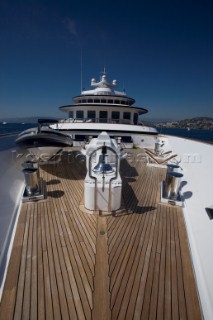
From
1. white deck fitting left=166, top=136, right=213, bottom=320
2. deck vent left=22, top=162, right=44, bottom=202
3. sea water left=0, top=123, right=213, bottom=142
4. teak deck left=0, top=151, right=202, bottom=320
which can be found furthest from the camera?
sea water left=0, top=123, right=213, bottom=142

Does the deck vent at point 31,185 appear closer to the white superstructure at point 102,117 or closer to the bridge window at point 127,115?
the white superstructure at point 102,117

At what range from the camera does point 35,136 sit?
5.15 m

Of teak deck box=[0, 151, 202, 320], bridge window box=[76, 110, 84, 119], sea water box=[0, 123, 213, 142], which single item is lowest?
teak deck box=[0, 151, 202, 320]

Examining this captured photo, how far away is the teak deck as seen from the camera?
1.86 meters

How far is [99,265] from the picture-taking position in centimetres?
234

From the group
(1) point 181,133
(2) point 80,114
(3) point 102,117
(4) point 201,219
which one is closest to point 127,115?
(3) point 102,117

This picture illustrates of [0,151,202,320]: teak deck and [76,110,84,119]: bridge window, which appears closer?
[0,151,202,320]: teak deck

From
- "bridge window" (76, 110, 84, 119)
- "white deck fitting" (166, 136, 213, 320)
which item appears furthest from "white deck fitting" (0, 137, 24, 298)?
"bridge window" (76, 110, 84, 119)

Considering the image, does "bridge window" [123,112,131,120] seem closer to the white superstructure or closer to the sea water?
the white superstructure

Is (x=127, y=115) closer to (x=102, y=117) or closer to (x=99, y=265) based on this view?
(x=102, y=117)

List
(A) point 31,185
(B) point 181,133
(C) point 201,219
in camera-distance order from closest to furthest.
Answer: (C) point 201,219 → (A) point 31,185 → (B) point 181,133

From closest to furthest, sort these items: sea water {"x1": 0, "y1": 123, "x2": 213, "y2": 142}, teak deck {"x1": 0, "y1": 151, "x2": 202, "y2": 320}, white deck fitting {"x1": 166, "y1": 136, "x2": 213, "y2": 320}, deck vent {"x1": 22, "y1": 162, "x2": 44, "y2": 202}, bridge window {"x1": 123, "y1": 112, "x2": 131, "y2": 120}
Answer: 1. teak deck {"x1": 0, "y1": 151, "x2": 202, "y2": 320}
2. white deck fitting {"x1": 166, "y1": 136, "x2": 213, "y2": 320}
3. deck vent {"x1": 22, "y1": 162, "x2": 44, "y2": 202}
4. bridge window {"x1": 123, "y1": 112, "x2": 131, "y2": 120}
5. sea water {"x1": 0, "y1": 123, "x2": 213, "y2": 142}

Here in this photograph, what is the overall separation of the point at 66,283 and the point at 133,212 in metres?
1.94

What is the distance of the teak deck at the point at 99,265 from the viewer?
73.3 inches
